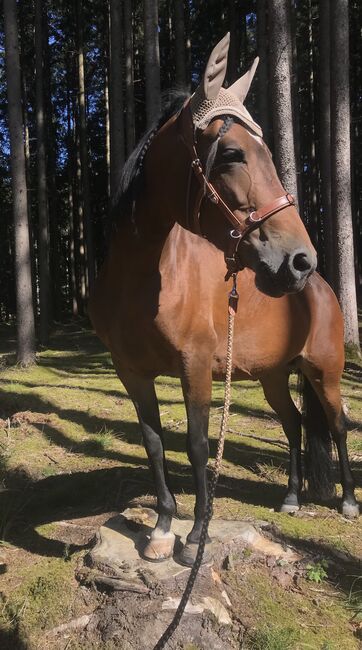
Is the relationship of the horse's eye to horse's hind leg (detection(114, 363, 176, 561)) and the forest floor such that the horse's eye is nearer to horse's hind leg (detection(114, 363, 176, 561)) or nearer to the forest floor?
horse's hind leg (detection(114, 363, 176, 561))

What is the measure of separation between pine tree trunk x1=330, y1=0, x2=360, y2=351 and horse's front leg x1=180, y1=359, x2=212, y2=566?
7600 mm

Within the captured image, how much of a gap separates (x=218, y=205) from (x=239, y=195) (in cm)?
11

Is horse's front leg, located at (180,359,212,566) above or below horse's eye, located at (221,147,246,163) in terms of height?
below

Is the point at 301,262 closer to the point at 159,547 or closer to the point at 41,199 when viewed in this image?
the point at 159,547

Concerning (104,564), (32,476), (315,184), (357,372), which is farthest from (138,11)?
(104,564)

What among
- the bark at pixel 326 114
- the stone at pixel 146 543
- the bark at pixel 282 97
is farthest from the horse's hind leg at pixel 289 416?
the bark at pixel 326 114

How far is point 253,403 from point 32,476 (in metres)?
3.99

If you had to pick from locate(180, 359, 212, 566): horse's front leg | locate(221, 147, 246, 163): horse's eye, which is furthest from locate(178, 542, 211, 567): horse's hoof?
locate(221, 147, 246, 163): horse's eye

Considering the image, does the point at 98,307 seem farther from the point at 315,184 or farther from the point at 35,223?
the point at 35,223

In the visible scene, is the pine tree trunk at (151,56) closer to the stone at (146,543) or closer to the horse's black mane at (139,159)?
the horse's black mane at (139,159)

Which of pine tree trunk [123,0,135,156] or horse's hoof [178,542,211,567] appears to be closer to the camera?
horse's hoof [178,542,211,567]

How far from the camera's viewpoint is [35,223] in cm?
2734

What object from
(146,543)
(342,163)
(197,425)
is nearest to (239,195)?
(197,425)

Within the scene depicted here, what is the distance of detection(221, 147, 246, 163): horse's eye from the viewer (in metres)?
2.37
